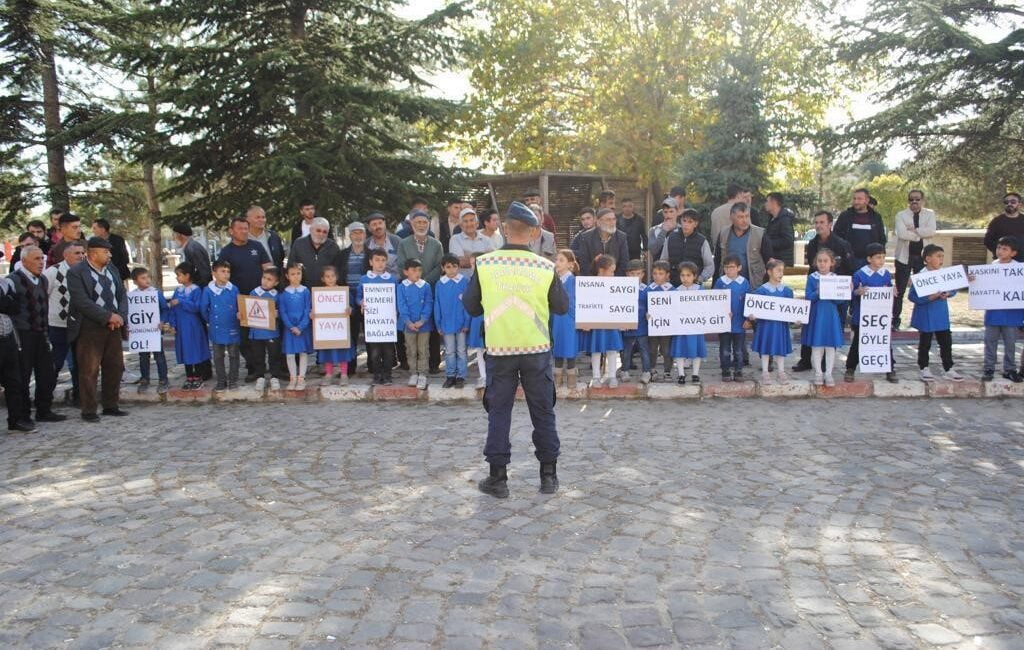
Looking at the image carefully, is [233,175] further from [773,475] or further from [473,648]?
[473,648]

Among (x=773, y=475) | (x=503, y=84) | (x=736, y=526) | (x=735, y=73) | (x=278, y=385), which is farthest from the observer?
(x=503, y=84)

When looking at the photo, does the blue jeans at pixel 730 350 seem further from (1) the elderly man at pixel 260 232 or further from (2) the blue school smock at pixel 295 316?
(1) the elderly man at pixel 260 232

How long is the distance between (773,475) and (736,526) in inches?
49.5

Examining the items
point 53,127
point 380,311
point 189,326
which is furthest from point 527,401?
point 53,127

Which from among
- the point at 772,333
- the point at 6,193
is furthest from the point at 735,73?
the point at 6,193

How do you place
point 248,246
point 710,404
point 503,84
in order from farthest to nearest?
point 503,84
point 248,246
point 710,404

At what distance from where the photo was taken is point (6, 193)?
1720 cm

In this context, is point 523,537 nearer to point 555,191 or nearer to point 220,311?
point 220,311

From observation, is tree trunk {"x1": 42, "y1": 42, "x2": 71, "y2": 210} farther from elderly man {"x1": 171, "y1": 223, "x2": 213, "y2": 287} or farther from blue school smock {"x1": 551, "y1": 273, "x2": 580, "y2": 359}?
blue school smock {"x1": 551, "y1": 273, "x2": 580, "y2": 359}

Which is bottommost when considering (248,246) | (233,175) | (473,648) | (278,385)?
(473,648)

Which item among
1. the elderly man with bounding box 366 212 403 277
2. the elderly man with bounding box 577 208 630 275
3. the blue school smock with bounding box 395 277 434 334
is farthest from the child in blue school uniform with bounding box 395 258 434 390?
the elderly man with bounding box 577 208 630 275

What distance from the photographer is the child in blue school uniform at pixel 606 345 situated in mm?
9445

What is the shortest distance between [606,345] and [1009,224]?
239 inches

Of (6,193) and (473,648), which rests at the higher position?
(6,193)
